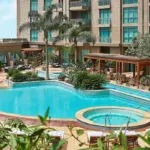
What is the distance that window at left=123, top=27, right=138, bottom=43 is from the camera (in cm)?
3603

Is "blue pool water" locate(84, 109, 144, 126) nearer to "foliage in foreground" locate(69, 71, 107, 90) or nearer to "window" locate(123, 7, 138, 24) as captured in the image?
"foliage in foreground" locate(69, 71, 107, 90)

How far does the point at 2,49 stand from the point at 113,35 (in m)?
13.5

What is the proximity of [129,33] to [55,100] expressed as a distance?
17158 mm

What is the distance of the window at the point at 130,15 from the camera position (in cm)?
3591

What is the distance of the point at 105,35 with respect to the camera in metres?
38.5

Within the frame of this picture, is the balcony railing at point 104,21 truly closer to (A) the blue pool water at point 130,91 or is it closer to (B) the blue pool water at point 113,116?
(A) the blue pool water at point 130,91

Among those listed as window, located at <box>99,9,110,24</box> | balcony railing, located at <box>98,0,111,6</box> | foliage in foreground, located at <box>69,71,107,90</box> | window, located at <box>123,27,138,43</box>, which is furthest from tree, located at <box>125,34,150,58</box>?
balcony railing, located at <box>98,0,111,6</box>

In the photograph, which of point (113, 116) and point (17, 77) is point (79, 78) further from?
point (113, 116)

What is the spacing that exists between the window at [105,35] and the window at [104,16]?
89 cm

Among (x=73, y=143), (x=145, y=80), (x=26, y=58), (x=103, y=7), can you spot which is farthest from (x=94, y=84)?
(x=26, y=58)

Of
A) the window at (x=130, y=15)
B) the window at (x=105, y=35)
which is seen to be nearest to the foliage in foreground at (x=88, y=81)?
the window at (x=130, y=15)

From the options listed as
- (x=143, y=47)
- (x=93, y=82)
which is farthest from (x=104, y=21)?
(x=93, y=82)

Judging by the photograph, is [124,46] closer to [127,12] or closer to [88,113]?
[127,12]

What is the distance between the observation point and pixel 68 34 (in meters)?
34.0
